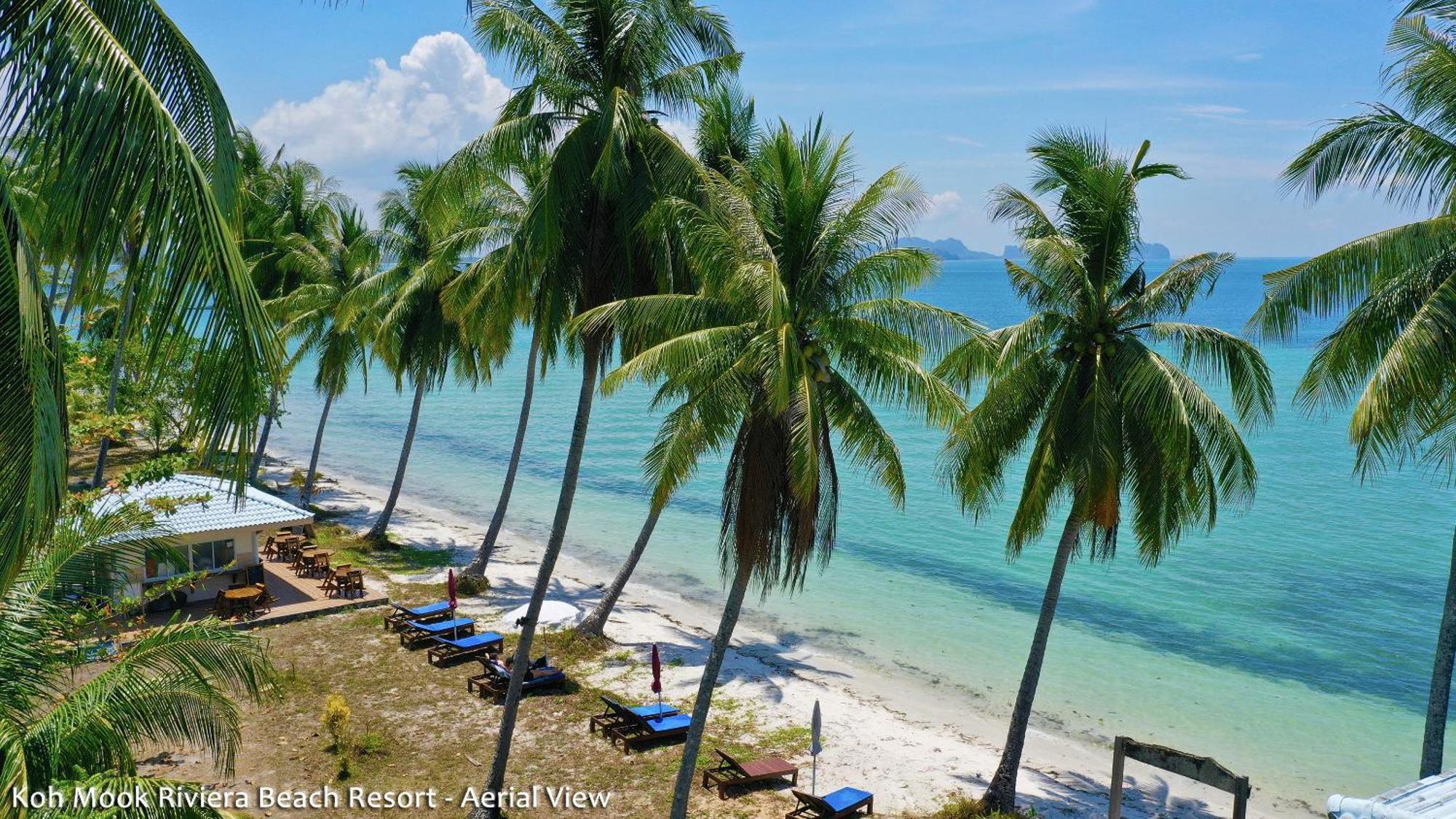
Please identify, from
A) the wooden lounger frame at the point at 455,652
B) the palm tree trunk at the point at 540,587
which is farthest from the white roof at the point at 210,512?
the palm tree trunk at the point at 540,587

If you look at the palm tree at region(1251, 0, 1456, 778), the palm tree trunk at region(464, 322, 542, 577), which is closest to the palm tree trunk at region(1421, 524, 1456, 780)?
the palm tree at region(1251, 0, 1456, 778)

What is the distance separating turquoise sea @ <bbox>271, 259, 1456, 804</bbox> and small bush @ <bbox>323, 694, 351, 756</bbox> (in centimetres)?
1127

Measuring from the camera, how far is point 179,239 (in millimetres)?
3471

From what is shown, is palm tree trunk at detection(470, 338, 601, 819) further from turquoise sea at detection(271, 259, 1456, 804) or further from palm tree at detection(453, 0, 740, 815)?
turquoise sea at detection(271, 259, 1456, 804)

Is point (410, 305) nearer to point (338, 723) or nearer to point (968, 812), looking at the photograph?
point (338, 723)

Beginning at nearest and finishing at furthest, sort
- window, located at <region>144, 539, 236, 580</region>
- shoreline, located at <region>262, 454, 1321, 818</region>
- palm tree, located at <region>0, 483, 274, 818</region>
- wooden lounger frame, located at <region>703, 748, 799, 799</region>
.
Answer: palm tree, located at <region>0, 483, 274, 818</region> < wooden lounger frame, located at <region>703, 748, 799, 799</region> < shoreline, located at <region>262, 454, 1321, 818</region> < window, located at <region>144, 539, 236, 580</region>

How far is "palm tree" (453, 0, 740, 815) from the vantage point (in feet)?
39.1

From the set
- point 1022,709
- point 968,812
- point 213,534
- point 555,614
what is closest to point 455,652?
point 555,614

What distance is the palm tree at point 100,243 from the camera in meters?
3.40

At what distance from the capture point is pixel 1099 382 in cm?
1193

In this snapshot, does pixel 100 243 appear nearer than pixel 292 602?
Yes

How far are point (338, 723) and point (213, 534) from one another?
26.0ft

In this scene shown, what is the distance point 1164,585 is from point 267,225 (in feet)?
101

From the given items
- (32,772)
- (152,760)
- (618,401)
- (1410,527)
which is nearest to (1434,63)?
(32,772)
